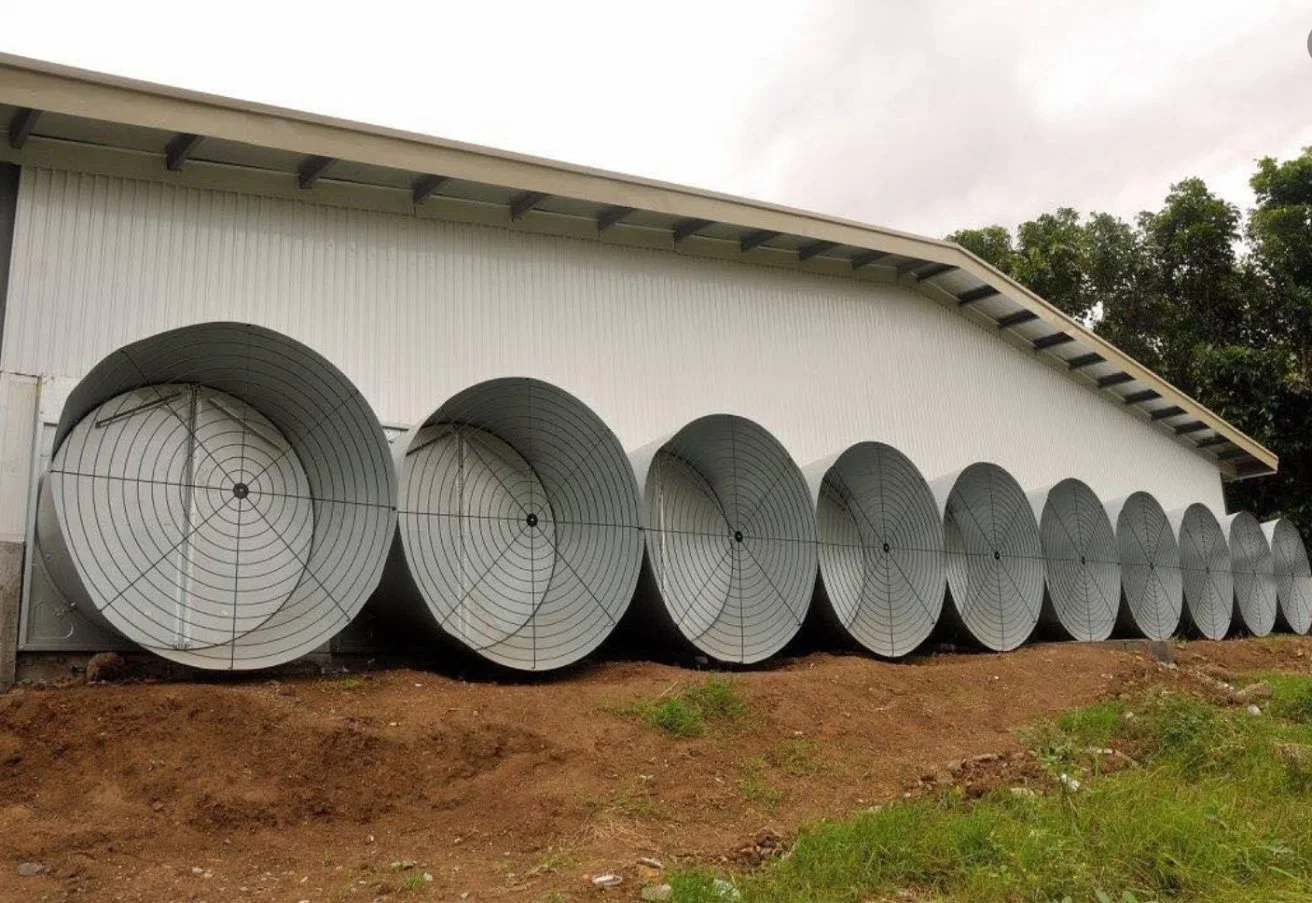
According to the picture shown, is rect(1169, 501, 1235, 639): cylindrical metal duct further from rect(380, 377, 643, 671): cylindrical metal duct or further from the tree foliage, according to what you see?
rect(380, 377, 643, 671): cylindrical metal duct

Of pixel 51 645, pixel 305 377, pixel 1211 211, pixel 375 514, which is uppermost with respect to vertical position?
pixel 1211 211

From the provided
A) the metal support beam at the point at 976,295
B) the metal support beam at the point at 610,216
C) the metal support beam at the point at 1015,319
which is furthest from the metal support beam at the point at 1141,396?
the metal support beam at the point at 610,216

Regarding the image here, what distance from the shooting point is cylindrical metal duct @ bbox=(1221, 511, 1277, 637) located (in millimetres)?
14906

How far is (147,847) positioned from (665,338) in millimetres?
6857

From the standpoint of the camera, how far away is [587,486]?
7852 millimetres

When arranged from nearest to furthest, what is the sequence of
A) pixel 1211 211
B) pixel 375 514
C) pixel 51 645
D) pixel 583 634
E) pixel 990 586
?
pixel 51 645, pixel 375 514, pixel 583 634, pixel 990 586, pixel 1211 211

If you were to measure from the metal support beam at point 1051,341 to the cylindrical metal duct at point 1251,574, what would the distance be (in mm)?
3471

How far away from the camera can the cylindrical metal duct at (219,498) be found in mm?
5895

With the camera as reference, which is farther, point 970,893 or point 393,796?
point 393,796

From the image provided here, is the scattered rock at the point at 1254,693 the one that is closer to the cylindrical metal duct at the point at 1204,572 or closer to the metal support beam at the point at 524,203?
the cylindrical metal duct at the point at 1204,572

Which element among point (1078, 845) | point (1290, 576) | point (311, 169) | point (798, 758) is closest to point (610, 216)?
point (311, 169)

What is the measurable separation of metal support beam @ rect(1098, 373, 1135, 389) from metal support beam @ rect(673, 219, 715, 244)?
802cm

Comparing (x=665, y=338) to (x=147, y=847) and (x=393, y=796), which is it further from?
(x=147, y=847)

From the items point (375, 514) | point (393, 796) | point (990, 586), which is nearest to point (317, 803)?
point (393, 796)
